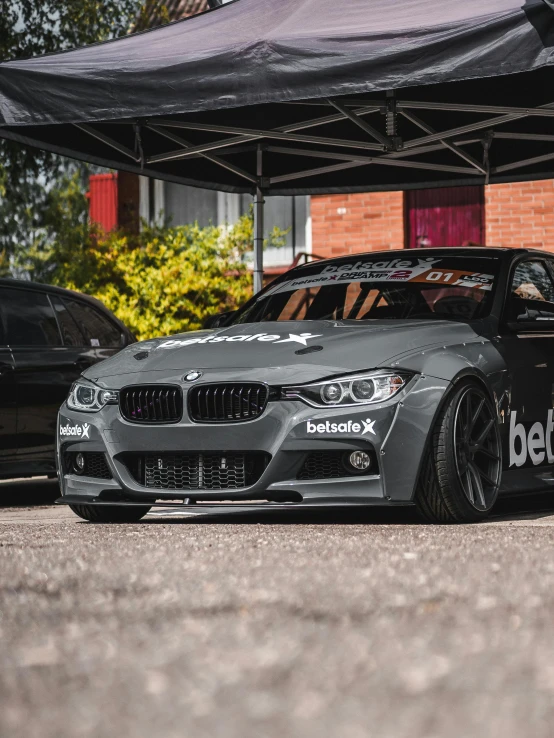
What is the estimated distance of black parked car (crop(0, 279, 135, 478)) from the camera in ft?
29.4

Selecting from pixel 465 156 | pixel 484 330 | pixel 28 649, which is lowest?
pixel 28 649

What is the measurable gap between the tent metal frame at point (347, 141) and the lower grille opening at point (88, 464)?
310 cm

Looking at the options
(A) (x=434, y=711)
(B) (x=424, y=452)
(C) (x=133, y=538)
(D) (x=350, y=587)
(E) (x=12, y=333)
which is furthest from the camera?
(E) (x=12, y=333)

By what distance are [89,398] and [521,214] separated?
11.2 m

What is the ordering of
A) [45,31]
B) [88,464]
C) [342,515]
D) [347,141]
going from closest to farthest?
[88,464]
[342,515]
[347,141]
[45,31]

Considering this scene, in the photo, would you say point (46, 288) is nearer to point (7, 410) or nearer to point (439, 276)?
point (7, 410)

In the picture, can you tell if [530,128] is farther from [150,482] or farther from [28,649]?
[28,649]

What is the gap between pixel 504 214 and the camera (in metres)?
17.3

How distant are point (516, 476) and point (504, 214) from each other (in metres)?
10.7

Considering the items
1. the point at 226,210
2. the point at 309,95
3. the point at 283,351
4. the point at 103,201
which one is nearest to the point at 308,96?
the point at 309,95

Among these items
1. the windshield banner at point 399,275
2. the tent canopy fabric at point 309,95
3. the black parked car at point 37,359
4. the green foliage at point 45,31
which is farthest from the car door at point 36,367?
the green foliage at point 45,31

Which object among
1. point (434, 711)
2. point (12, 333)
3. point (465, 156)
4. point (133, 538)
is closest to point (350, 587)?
point (434, 711)

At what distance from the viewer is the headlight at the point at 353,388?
626 cm

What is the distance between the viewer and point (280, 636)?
135 inches
